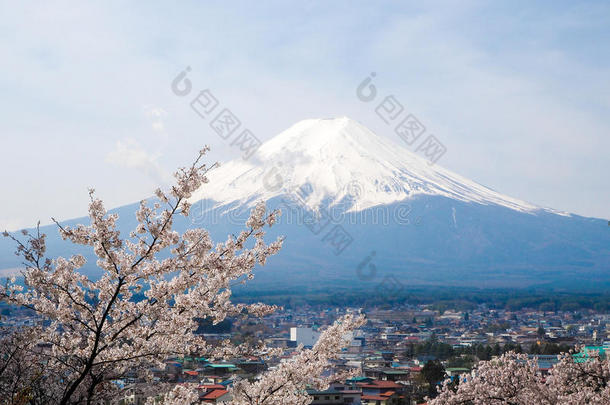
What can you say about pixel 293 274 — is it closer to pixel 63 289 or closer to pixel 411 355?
pixel 411 355

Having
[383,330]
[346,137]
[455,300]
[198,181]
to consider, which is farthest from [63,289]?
[346,137]

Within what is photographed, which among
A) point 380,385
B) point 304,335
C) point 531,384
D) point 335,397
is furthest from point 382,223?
point 531,384

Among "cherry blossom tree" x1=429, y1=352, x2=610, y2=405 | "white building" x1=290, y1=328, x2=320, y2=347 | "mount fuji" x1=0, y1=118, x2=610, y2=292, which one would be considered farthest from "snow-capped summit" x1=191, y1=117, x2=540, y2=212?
"cherry blossom tree" x1=429, y1=352, x2=610, y2=405

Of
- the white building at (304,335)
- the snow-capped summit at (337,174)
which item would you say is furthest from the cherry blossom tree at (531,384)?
the snow-capped summit at (337,174)

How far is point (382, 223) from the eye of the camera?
118m

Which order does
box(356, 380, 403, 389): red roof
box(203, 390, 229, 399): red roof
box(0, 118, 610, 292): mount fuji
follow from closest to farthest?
box(203, 390, 229, 399): red roof
box(356, 380, 403, 389): red roof
box(0, 118, 610, 292): mount fuji

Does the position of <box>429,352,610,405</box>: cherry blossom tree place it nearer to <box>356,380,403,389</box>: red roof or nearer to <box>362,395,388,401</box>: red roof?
<box>362,395,388,401</box>: red roof

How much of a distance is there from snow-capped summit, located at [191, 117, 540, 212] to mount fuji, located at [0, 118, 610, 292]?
247mm

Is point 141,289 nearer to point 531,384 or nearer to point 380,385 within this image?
point 531,384

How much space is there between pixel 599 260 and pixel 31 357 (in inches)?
4877

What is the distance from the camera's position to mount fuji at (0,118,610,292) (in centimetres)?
9888

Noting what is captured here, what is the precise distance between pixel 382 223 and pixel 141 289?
11499cm

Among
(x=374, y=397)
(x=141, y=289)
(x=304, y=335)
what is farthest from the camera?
(x=304, y=335)

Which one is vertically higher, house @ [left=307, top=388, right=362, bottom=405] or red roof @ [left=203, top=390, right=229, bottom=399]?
red roof @ [left=203, top=390, right=229, bottom=399]
